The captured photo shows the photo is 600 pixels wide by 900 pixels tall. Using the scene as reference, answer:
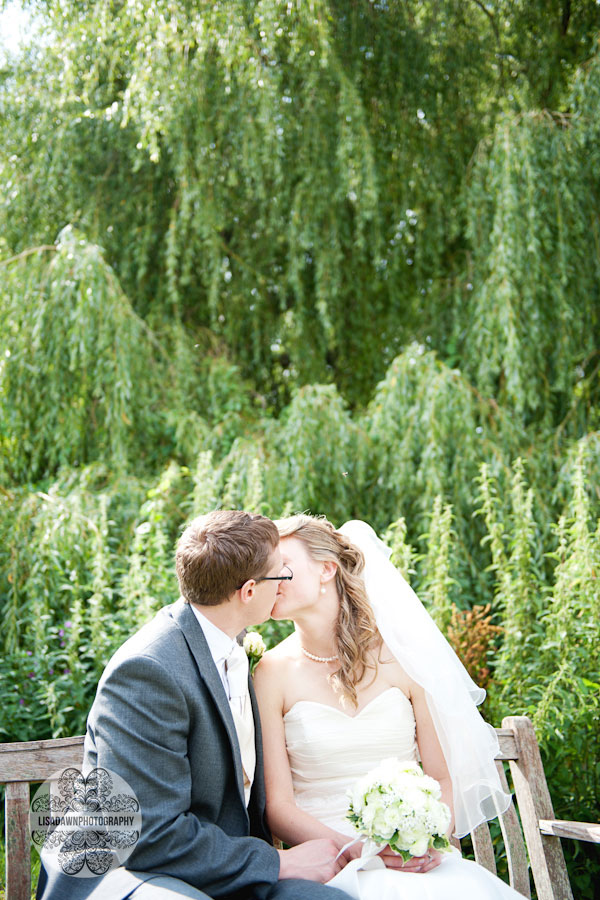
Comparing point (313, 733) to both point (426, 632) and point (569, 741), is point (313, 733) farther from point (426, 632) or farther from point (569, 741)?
point (569, 741)

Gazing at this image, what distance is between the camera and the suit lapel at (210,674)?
2420mm

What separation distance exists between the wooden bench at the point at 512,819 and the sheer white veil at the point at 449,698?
0.16 m

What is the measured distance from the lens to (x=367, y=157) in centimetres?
573

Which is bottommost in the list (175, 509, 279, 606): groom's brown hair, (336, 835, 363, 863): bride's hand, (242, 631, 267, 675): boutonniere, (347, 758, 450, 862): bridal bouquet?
(336, 835, 363, 863): bride's hand

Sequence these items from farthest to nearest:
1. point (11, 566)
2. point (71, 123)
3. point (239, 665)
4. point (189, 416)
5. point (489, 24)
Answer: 1. point (489, 24)
2. point (71, 123)
3. point (189, 416)
4. point (11, 566)
5. point (239, 665)

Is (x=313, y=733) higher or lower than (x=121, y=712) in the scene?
lower

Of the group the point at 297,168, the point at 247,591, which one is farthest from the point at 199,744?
the point at 297,168

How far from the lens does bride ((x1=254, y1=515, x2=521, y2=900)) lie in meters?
2.83

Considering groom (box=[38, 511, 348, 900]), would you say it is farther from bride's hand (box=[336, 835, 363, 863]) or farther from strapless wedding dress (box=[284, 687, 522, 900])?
strapless wedding dress (box=[284, 687, 522, 900])

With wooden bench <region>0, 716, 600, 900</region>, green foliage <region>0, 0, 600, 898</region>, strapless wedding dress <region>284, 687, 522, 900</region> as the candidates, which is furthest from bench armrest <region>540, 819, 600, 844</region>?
green foliage <region>0, 0, 600, 898</region>

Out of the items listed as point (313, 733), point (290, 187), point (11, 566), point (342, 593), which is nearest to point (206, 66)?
point (290, 187)

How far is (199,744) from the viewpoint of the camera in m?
2.37

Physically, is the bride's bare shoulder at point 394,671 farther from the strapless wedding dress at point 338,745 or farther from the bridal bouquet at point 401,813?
the bridal bouquet at point 401,813

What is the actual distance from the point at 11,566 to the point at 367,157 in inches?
135
